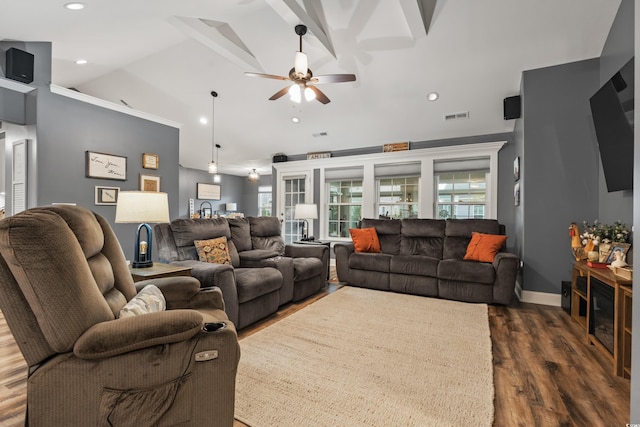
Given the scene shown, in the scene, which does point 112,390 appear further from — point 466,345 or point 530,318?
point 530,318

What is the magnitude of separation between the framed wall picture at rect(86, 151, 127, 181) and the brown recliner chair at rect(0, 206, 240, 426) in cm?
367

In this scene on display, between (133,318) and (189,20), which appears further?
(189,20)

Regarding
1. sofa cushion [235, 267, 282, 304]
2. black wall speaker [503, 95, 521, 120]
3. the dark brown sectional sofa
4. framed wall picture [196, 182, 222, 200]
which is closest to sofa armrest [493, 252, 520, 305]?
the dark brown sectional sofa

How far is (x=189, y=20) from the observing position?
3.45 metres

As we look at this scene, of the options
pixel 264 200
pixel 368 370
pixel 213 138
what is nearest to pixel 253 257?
pixel 368 370

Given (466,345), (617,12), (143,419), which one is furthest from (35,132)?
(617,12)

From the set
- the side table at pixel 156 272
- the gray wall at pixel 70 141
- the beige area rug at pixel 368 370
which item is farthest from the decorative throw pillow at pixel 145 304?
the gray wall at pixel 70 141

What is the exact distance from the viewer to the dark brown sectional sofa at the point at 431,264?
3.56m

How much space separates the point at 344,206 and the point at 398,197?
1.16 m

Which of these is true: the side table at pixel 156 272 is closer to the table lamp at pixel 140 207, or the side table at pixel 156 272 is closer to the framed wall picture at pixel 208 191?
the table lamp at pixel 140 207

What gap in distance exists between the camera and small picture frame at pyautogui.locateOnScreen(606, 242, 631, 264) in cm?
237

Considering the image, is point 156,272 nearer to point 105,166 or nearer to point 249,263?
point 249,263

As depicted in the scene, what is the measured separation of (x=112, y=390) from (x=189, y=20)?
3748mm

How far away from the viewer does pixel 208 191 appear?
31.3 ft
